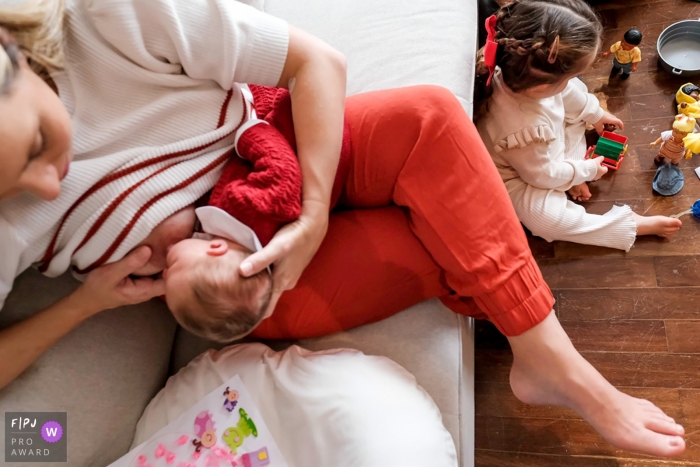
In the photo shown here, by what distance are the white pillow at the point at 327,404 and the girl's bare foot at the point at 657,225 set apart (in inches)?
34.8

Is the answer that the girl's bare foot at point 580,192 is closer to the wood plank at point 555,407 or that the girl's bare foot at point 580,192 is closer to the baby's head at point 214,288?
the wood plank at point 555,407

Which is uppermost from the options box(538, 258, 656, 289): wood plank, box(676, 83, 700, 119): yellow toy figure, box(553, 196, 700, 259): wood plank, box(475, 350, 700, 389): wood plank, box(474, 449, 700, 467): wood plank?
box(676, 83, 700, 119): yellow toy figure

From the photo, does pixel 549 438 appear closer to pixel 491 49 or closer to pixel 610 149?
pixel 610 149

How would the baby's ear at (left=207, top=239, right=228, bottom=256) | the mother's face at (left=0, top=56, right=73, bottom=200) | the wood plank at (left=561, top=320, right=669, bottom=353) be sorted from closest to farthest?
1. the mother's face at (left=0, top=56, right=73, bottom=200)
2. the baby's ear at (left=207, top=239, right=228, bottom=256)
3. the wood plank at (left=561, top=320, right=669, bottom=353)

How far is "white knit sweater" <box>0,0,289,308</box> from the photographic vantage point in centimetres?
77

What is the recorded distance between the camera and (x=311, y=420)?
89cm

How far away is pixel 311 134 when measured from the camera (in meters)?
0.92

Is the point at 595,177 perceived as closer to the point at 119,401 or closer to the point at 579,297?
the point at 579,297

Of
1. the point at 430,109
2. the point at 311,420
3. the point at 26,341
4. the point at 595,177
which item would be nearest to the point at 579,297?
the point at 595,177

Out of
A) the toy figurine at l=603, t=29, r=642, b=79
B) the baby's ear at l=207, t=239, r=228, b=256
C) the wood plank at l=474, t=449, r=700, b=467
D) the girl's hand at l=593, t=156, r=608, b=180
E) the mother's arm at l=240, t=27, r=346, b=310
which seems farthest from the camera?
the toy figurine at l=603, t=29, r=642, b=79

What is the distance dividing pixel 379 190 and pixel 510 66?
589mm

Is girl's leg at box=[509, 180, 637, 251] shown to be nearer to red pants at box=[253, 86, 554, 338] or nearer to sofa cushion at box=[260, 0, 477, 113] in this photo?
sofa cushion at box=[260, 0, 477, 113]

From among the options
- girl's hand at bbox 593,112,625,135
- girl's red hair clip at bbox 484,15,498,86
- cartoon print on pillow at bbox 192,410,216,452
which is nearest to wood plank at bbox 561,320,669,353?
girl's hand at bbox 593,112,625,135

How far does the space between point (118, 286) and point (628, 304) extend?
4.15ft
